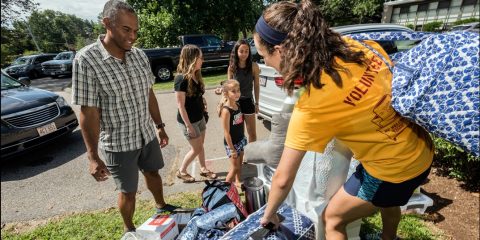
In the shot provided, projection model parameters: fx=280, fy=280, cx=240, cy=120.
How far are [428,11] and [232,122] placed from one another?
89.5 feet

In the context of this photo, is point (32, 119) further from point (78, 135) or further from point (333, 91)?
point (78, 135)

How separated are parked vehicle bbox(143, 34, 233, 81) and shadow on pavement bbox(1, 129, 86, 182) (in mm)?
6391

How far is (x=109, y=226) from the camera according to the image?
2996mm

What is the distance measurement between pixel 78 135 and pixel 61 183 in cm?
229

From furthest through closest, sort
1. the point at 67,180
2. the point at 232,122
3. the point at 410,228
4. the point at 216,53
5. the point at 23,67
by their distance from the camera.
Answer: the point at 216,53 < the point at 67,180 < the point at 232,122 < the point at 410,228 < the point at 23,67

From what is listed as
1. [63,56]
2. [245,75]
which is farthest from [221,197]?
[63,56]

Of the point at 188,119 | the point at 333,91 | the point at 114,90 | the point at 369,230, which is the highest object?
the point at 333,91

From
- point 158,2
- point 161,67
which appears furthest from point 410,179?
point 158,2

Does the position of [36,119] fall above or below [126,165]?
above

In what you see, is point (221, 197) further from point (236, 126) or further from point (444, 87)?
point (444, 87)

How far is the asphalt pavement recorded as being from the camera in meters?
3.50

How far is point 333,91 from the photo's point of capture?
135cm

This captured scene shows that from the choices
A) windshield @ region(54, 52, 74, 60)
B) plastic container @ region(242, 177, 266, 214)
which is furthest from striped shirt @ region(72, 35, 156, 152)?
windshield @ region(54, 52, 74, 60)

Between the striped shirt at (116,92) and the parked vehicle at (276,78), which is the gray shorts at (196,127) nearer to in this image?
the striped shirt at (116,92)
